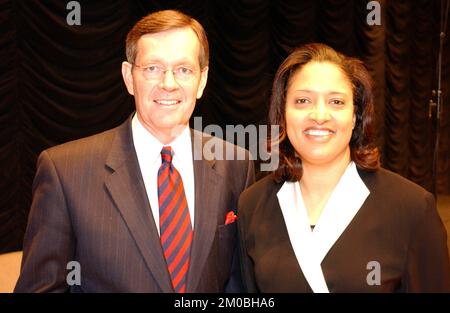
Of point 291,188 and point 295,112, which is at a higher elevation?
point 295,112

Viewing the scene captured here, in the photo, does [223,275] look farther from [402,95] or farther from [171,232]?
[402,95]

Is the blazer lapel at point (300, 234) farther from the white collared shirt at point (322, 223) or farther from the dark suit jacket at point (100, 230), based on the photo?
the dark suit jacket at point (100, 230)

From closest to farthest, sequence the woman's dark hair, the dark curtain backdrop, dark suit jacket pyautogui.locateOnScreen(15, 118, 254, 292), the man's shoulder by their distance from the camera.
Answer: dark suit jacket pyautogui.locateOnScreen(15, 118, 254, 292) → the man's shoulder → the woman's dark hair → the dark curtain backdrop

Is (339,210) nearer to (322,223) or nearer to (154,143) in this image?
(322,223)

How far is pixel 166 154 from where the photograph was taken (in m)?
2.06

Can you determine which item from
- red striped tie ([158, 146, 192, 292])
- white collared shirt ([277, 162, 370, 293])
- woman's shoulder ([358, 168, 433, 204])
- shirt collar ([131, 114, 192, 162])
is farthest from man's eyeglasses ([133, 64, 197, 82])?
woman's shoulder ([358, 168, 433, 204])

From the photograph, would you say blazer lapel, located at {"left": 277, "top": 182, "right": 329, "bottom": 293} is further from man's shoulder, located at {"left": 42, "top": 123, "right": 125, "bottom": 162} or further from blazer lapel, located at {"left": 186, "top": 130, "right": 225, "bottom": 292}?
man's shoulder, located at {"left": 42, "top": 123, "right": 125, "bottom": 162}

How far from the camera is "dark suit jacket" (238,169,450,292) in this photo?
6.19 ft

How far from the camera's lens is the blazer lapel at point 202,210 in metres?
1.95

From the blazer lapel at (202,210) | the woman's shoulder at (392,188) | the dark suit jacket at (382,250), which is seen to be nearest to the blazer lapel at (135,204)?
the blazer lapel at (202,210)

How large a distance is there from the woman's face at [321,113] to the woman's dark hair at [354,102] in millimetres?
44

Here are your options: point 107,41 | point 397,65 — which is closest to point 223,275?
point 107,41

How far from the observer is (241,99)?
7070mm

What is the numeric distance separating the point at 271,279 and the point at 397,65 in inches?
305
